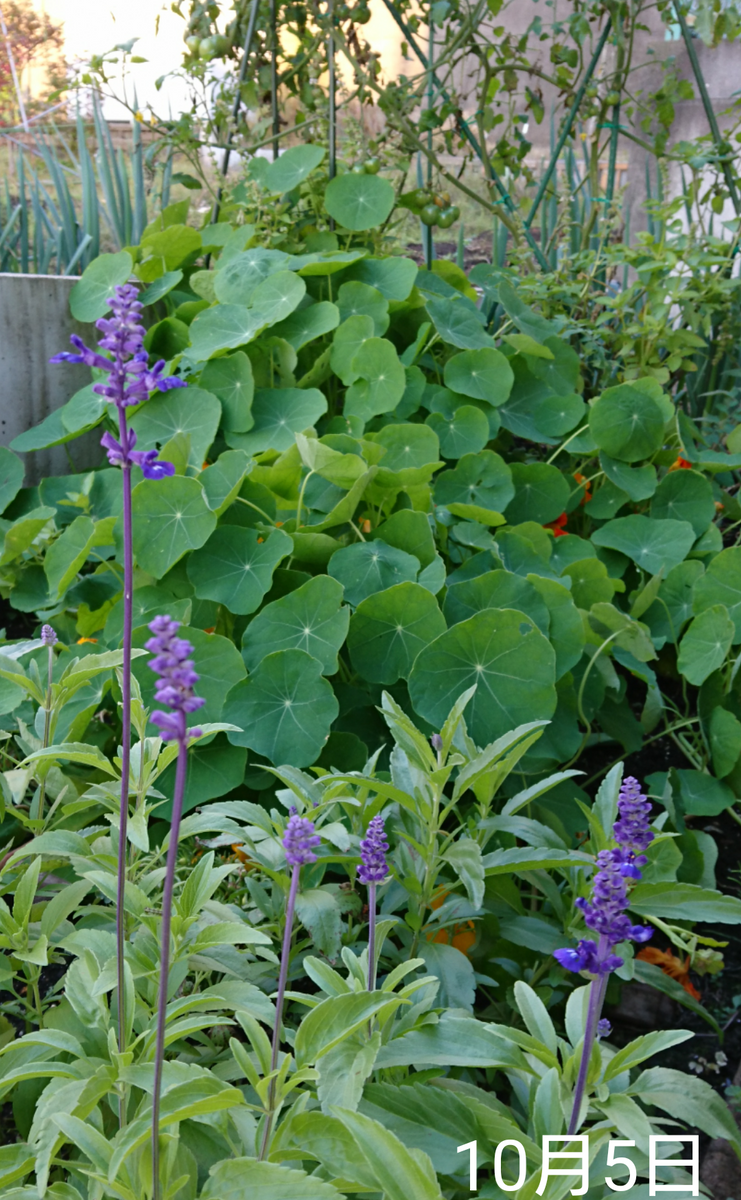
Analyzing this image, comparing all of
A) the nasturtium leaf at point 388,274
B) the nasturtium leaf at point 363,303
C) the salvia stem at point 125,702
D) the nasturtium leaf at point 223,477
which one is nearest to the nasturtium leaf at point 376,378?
the nasturtium leaf at point 363,303

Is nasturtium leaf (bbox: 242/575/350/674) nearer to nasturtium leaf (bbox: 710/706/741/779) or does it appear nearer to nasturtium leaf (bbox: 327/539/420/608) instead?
nasturtium leaf (bbox: 327/539/420/608)

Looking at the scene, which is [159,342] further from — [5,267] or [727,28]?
[727,28]

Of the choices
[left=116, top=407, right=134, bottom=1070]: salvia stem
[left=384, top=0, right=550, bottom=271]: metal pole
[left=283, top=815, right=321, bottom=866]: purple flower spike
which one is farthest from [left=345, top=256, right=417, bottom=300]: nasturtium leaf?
[left=283, top=815, right=321, bottom=866]: purple flower spike

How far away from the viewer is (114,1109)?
90 cm

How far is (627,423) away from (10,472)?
1432mm

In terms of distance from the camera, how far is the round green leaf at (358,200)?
237 centimetres

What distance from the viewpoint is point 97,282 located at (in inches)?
94.0

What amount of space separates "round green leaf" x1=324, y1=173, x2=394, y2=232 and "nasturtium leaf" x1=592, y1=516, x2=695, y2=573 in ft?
3.19

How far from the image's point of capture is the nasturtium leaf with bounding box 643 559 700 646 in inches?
76.2

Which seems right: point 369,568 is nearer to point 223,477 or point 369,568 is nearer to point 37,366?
point 223,477

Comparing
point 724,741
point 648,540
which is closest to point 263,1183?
point 724,741

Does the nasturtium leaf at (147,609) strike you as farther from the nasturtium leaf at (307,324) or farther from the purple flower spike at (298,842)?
the purple flower spike at (298,842)

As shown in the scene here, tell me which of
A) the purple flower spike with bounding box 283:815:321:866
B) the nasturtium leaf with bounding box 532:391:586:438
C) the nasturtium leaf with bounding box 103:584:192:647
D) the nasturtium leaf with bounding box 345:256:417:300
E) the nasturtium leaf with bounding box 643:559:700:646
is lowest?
the nasturtium leaf with bounding box 643:559:700:646

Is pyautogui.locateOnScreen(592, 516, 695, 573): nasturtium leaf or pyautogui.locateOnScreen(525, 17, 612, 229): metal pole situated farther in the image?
pyautogui.locateOnScreen(525, 17, 612, 229): metal pole
